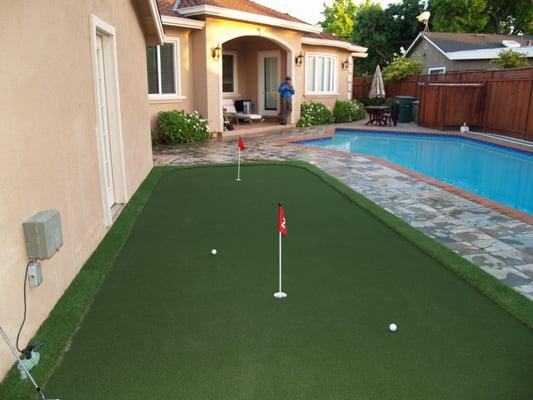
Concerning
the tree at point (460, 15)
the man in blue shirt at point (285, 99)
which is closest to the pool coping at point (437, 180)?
the man in blue shirt at point (285, 99)

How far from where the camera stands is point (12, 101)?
308 centimetres

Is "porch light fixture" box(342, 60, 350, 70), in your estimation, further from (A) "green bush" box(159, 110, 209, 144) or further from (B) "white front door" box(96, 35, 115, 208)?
(B) "white front door" box(96, 35, 115, 208)

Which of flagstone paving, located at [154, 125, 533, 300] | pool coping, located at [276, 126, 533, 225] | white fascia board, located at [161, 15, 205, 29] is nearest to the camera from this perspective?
flagstone paving, located at [154, 125, 533, 300]

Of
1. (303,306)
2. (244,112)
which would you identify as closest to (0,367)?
(303,306)

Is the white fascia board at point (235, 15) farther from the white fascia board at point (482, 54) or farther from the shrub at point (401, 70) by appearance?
the white fascia board at point (482, 54)

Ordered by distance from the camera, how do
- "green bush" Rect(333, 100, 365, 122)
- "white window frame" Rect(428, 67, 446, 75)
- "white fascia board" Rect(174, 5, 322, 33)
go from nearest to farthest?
"white fascia board" Rect(174, 5, 322, 33), "green bush" Rect(333, 100, 365, 122), "white window frame" Rect(428, 67, 446, 75)

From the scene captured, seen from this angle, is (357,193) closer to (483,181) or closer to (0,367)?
(483,181)

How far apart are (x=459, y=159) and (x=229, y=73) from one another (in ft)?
30.8

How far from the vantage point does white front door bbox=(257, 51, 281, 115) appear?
18.5 m

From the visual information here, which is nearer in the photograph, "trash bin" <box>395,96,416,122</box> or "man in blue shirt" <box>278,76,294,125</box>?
"man in blue shirt" <box>278,76,294,125</box>

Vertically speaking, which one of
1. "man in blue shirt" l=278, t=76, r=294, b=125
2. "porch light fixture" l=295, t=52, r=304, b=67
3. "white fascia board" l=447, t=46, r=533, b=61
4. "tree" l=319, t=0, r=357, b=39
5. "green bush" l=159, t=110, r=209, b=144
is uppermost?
"tree" l=319, t=0, r=357, b=39

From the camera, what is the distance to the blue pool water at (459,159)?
1007cm

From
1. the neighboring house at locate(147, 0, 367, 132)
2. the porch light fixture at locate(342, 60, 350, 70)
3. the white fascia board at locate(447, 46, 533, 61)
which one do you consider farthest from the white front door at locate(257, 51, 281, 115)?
the white fascia board at locate(447, 46, 533, 61)

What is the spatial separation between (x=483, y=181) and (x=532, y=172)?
157 cm
